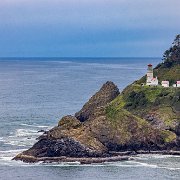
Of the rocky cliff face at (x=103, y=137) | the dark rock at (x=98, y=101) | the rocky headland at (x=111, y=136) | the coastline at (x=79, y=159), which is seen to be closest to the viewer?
the coastline at (x=79, y=159)

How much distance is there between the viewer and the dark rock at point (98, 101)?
146000 mm

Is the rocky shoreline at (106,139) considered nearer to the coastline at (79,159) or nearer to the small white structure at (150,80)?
the coastline at (79,159)

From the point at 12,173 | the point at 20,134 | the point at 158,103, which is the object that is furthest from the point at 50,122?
the point at 12,173

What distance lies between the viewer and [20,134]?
448 ft

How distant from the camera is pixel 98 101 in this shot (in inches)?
5910

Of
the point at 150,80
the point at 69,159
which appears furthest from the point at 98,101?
the point at 69,159

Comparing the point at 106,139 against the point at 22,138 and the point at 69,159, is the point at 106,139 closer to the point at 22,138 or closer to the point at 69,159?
the point at 69,159

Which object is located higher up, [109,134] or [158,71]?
[158,71]

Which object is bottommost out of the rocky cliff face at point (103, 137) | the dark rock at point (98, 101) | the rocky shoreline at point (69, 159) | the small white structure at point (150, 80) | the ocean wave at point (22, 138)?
the rocky shoreline at point (69, 159)

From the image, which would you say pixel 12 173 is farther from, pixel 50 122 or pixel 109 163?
pixel 50 122

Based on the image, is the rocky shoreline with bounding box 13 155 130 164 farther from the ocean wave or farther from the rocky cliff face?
the ocean wave

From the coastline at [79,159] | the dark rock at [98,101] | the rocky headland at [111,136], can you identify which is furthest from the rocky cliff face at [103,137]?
the dark rock at [98,101]

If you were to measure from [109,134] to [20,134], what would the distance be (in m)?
28.1

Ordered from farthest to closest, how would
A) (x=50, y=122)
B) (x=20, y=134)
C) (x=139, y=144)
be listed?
(x=50, y=122), (x=20, y=134), (x=139, y=144)
